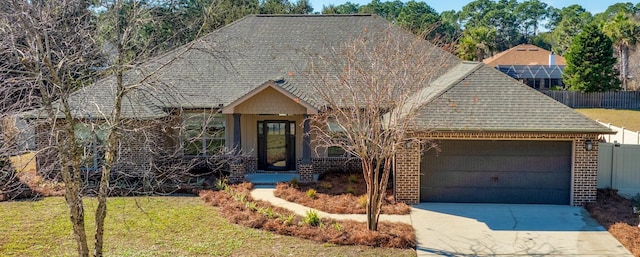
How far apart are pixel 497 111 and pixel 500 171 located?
5.11ft

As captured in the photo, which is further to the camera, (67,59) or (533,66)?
(533,66)

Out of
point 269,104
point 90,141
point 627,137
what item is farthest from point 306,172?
point 627,137

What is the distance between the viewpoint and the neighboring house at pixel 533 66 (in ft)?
160

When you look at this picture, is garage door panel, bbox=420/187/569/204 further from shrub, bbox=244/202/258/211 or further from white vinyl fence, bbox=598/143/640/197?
shrub, bbox=244/202/258/211

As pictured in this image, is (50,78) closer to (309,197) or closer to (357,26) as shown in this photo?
(309,197)

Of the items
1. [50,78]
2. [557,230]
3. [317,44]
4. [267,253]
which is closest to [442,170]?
[557,230]

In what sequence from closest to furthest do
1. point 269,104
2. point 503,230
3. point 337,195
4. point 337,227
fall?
1. point 337,227
2. point 503,230
3. point 337,195
4. point 269,104

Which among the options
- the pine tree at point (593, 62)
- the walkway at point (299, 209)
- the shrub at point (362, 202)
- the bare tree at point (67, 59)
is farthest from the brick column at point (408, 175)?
the pine tree at point (593, 62)

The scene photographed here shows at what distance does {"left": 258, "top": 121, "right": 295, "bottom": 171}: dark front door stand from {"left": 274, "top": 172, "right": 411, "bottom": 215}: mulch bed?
1.66m

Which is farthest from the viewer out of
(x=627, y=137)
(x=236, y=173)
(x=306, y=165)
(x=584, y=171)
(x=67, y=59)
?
(x=627, y=137)

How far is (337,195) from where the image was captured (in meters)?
14.8

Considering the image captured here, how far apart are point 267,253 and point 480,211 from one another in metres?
5.90

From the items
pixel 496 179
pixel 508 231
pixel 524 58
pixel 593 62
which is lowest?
pixel 508 231

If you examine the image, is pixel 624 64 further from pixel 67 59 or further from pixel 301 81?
pixel 67 59
